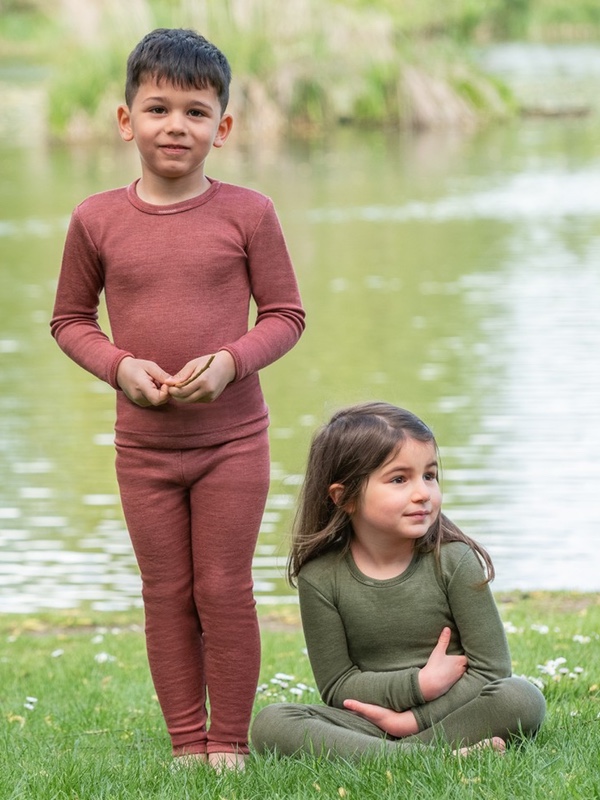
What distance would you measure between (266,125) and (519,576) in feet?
81.6

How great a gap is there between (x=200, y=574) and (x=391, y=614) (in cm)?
46

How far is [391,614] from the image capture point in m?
3.76

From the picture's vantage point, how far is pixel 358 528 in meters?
3.86

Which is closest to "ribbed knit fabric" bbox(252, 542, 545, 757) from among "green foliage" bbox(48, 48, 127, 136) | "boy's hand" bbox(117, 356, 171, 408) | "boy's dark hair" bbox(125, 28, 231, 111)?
"boy's hand" bbox(117, 356, 171, 408)

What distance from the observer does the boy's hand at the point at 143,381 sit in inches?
142

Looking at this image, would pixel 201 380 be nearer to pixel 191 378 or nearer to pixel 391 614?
pixel 191 378

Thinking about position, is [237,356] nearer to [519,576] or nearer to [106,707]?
[106,707]

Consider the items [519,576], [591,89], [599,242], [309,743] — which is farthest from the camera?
[591,89]

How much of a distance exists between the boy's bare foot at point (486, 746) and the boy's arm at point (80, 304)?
1.15 m

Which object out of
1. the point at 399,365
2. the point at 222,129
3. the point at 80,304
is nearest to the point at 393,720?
the point at 80,304

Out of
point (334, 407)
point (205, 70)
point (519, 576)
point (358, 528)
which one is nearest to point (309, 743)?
point (358, 528)

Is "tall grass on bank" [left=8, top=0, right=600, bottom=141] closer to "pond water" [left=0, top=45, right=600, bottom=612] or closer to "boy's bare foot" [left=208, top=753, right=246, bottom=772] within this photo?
"pond water" [left=0, top=45, right=600, bottom=612]

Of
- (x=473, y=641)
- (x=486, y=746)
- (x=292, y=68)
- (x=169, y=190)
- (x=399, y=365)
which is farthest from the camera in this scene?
(x=292, y=68)

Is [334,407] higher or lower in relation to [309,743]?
higher
